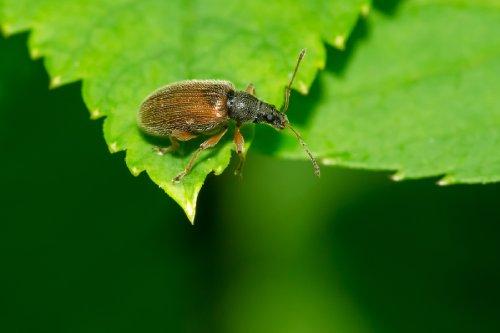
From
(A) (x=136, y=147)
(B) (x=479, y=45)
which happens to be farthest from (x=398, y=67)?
(A) (x=136, y=147)

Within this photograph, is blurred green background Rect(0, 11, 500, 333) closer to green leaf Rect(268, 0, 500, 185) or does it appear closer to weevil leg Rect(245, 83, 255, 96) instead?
green leaf Rect(268, 0, 500, 185)

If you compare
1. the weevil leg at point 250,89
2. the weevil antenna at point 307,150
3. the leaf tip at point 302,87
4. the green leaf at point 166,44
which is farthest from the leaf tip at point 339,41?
the weevil antenna at point 307,150

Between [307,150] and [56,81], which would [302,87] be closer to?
[307,150]

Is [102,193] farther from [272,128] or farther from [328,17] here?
[328,17]

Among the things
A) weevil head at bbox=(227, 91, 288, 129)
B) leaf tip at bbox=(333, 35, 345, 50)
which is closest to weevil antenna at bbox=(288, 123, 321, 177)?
weevil head at bbox=(227, 91, 288, 129)

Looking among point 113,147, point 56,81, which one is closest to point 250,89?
point 113,147

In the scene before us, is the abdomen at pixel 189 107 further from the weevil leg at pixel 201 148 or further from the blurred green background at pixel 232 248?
the blurred green background at pixel 232 248

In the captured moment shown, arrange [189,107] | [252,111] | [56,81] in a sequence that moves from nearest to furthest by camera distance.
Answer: [56,81] < [189,107] < [252,111]
